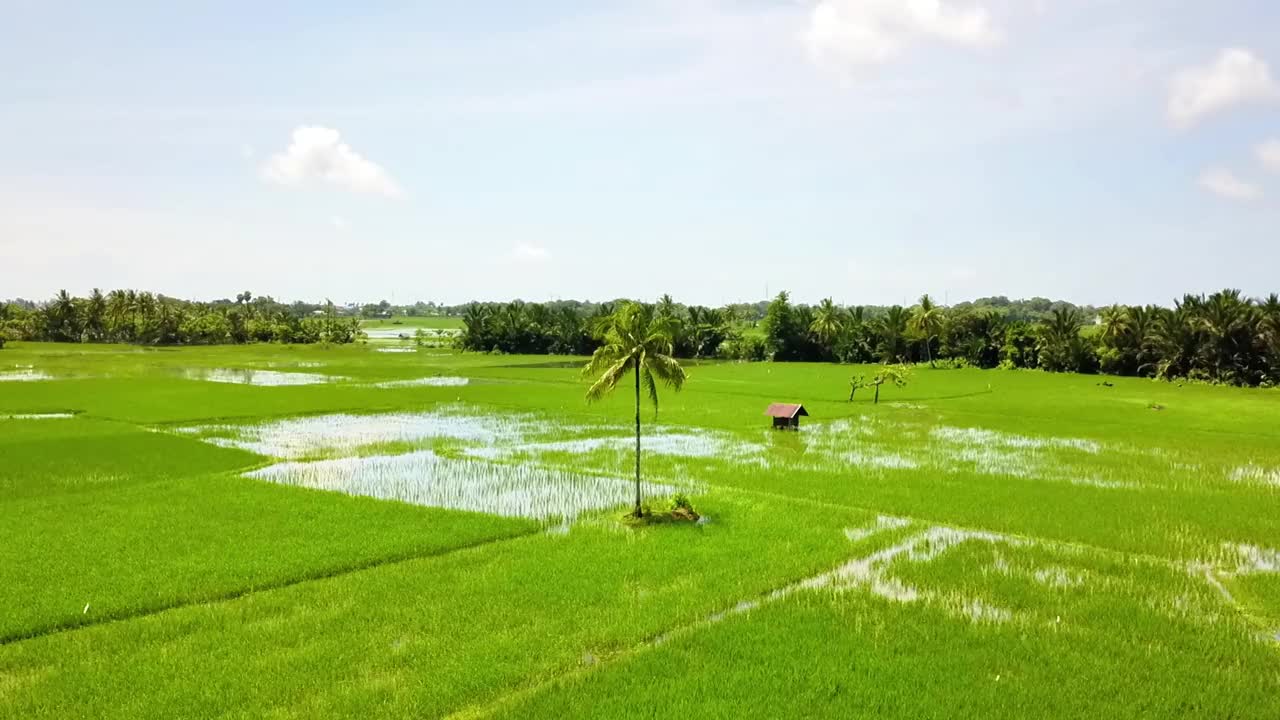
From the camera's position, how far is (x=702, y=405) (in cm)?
4100

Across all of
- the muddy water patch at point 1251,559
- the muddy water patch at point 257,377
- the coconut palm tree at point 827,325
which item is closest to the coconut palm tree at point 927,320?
the coconut palm tree at point 827,325

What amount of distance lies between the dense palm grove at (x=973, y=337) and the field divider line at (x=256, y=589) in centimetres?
3781

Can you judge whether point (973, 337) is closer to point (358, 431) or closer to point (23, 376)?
point (358, 431)

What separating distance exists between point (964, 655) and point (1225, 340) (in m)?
51.7

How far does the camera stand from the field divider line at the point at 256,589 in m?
10.7

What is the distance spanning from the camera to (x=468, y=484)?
21.2 m

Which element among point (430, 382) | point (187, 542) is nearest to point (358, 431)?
point (187, 542)

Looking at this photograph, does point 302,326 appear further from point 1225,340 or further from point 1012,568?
point 1012,568

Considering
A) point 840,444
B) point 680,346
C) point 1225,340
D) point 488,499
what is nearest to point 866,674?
point 488,499

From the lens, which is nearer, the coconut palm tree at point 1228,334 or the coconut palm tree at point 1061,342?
the coconut palm tree at point 1228,334

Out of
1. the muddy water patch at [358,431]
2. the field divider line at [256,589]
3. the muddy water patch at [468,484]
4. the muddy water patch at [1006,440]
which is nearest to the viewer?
the field divider line at [256,589]

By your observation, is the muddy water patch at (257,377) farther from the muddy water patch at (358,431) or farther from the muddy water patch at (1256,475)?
the muddy water patch at (1256,475)

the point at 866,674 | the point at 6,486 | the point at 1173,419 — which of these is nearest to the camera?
the point at 866,674

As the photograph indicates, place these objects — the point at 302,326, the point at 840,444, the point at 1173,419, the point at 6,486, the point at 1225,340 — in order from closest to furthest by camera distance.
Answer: the point at 6,486 < the point at 840,444 < the point at 1173,419 < the point at 1225,340 < the point at 302,326
